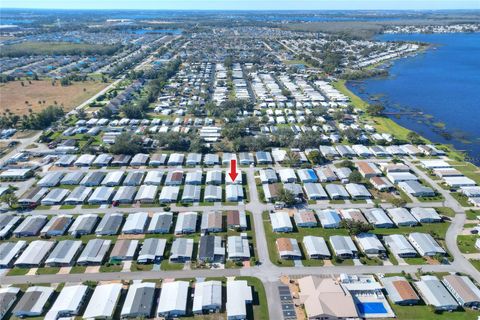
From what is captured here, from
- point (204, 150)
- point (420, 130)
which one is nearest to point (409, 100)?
point (420, 130)

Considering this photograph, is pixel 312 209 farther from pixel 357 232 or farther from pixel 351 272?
pixel 351 272

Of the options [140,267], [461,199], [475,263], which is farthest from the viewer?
[461,199]

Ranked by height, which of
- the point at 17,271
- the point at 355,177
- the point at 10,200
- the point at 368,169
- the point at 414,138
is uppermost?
the point at 414,138

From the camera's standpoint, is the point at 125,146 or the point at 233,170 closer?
the point at 233,170

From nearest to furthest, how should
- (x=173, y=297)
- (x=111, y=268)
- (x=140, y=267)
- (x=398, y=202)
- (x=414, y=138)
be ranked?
(x=173, y=297) → (x=111, y=268) → (x=140, y=267) → (x=398, y=202) → (x=414, y=138)

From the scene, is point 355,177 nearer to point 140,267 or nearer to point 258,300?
point 258,300

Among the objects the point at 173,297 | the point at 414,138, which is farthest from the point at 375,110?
the point at 173,297

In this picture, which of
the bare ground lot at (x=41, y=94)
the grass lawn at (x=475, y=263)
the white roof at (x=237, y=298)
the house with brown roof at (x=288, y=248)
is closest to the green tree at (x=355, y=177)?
the house with brown roof at (x=288, y=248)
